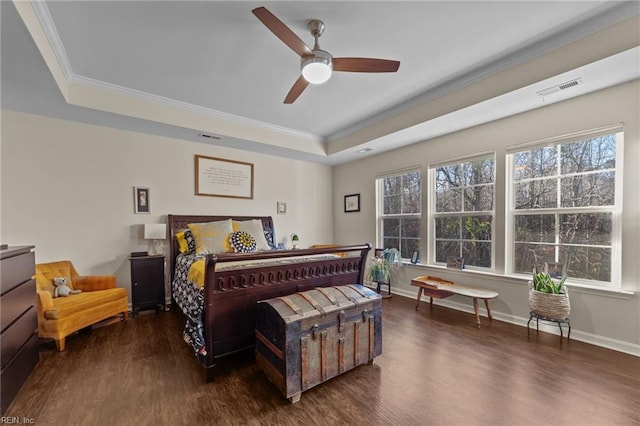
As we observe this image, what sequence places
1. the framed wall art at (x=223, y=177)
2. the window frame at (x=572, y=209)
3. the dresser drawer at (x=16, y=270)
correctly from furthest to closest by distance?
1. the framed wall art at (x=223, y=177)
2. the window frame at (x=572, y=209)
3. the dresser drawer at (x=16, y=270)

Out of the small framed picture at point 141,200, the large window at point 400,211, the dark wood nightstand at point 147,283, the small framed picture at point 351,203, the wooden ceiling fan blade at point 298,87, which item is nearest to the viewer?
the wooden ceiling fan blade at point 298,87

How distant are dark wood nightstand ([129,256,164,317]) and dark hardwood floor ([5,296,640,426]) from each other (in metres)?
0.68

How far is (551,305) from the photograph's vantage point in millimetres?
2605

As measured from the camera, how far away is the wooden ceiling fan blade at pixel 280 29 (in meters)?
1.65

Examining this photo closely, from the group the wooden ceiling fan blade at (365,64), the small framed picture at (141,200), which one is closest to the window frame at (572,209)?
the wooden ceiling fan blade at (365,64)

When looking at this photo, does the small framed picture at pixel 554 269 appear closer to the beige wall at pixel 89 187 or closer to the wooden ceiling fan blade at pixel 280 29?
the wooden ceiling fan blade at pixel 280 29

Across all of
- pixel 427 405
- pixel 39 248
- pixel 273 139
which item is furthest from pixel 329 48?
pixel 39 248

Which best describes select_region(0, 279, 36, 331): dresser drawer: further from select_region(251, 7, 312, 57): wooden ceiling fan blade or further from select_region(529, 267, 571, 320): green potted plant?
select_region(529, 267, 571, 320): green potted plant

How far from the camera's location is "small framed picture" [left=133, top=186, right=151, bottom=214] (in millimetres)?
3701

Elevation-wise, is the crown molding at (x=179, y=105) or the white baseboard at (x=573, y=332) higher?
the crown molding at (x=179, y=105)

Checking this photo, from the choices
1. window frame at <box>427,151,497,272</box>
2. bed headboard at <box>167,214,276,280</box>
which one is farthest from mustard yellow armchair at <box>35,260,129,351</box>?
window frame at <box>427,151,497,272</box>

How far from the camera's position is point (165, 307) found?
3.67m

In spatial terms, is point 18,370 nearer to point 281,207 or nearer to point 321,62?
point 321,62

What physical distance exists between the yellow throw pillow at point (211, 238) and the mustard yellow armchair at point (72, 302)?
39.7 inches
